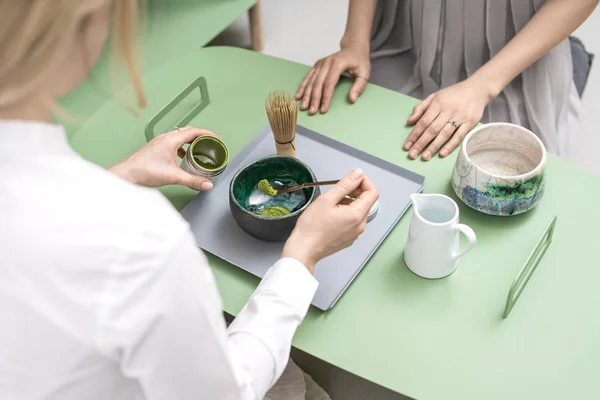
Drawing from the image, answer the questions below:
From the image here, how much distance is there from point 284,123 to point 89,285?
19.9 inches

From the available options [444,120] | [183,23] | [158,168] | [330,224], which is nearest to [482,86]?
[444,120]

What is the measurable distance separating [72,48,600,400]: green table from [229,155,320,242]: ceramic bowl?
71 millimetres

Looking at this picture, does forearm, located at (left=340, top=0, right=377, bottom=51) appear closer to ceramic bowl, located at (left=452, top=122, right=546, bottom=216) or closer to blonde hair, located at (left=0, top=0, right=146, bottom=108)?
ceramic bowl, located at (left=452, top=122, right=546, bottom=216)

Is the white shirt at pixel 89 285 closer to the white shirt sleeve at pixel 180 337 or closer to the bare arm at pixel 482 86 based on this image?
the white shirt sleeve at pixel 180 337

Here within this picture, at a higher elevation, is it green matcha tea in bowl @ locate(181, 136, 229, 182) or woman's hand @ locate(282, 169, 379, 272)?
woman's hand @ locate(282, 169, 379, 272)

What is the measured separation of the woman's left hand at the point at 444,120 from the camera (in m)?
1.03

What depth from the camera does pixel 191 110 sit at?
3.71ft

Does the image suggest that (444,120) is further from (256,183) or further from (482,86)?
(256,183)

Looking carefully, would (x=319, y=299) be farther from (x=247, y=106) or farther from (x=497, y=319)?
(x=247, y=106)

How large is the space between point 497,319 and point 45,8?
2.14 feet

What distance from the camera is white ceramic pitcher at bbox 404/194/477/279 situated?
2.68 feet

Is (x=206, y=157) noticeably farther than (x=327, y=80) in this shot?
No

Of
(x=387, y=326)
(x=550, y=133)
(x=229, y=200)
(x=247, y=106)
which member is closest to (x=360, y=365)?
(x=387, y=326)

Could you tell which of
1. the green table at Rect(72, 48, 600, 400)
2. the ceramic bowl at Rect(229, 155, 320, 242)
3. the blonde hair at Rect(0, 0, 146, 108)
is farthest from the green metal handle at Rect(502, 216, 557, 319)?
the blonde hair at Rect(0, 0, 146, 108)
